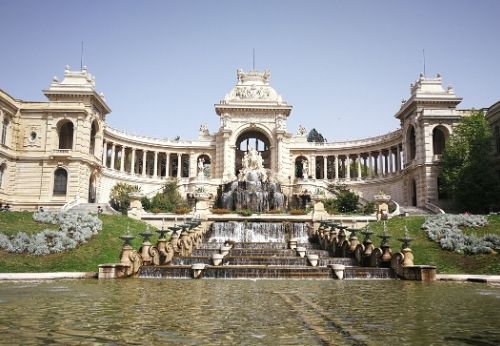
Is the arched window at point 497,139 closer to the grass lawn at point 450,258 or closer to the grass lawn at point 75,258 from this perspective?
the grass lawn at point 450,258

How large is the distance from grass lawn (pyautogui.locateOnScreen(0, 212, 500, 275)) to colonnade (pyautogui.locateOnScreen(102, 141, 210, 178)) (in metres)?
39.6

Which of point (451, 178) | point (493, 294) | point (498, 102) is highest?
point (498, 102)

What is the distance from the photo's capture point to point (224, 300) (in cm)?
1224

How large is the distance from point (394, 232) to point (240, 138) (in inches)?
2161

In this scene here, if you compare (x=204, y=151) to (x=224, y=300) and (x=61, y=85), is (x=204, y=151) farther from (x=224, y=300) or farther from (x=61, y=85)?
(x=224, y=300)

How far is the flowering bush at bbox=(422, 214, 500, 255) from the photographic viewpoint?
2788cm

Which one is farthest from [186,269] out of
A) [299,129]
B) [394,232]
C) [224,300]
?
[299,129]

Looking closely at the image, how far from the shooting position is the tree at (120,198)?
5675 cm

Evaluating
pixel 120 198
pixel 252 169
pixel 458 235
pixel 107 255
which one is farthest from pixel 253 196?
pixel 107 255

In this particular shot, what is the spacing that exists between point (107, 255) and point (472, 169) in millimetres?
40118

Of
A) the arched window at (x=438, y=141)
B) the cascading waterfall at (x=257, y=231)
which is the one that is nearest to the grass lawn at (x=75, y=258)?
the cascading waterfall at (x=257, y=231)

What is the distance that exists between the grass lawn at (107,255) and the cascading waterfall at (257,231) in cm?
641

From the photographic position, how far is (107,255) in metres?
28.0

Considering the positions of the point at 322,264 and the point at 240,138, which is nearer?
the point at 322,264
